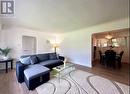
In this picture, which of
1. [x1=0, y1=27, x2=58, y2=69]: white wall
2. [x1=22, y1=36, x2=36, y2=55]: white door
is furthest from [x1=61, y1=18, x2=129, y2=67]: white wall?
[x1=22, y1=36, x2=36, y2=55]: white door

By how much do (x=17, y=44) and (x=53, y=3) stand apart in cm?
381

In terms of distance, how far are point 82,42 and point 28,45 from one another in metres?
3.66

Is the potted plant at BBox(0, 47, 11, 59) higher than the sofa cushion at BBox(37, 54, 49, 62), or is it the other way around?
the potted plant at BBox(0, 47, 11, 59)

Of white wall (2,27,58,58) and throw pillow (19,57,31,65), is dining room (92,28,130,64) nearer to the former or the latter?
white wall (2,27,58,58)

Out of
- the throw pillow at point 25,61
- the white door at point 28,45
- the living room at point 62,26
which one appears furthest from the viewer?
the white door at point 28,45

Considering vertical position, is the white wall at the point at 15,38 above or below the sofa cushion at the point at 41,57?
above

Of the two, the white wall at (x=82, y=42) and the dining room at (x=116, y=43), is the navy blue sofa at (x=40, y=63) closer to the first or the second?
the white wall at (x=82, y=42)

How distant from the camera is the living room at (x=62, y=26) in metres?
2.65

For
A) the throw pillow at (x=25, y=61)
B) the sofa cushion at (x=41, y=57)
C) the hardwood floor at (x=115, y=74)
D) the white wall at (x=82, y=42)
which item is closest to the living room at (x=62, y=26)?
the white wall at (x=82, y=42)

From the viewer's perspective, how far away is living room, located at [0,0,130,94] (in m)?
2.65

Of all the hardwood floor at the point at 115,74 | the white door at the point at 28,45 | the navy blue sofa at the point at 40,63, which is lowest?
the hardwood floor at the point at 115,74

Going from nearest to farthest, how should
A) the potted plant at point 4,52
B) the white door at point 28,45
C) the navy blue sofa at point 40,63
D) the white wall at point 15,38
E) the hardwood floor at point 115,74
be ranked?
the navy blue sofa at point 40,63, the hardwood floor at point 115,74, the potted plant at point 4,52, the white wall at point 15,38, the white door at point 28,45

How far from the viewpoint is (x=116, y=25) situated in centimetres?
405

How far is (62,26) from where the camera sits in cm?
517
